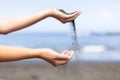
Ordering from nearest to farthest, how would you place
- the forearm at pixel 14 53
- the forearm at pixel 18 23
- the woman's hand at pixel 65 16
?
the forearm at pixel 14 53 < the forearm at pixel 18 23 < the woman's hand at pixel 65 16

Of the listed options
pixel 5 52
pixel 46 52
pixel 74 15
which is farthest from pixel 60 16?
pixel 5 52

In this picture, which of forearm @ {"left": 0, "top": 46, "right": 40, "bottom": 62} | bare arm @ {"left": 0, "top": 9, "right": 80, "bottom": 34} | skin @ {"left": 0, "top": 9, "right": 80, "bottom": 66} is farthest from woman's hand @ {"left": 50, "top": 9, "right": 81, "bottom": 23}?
forearm @ {"left": 0, "top": 46, "right": 40, "bottom": 62}

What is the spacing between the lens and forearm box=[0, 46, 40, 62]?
2.26 metres

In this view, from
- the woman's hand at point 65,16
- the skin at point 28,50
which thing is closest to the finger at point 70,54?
the skin at point 28,50

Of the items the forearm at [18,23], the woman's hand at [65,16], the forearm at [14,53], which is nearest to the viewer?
the forearm at [14,53]

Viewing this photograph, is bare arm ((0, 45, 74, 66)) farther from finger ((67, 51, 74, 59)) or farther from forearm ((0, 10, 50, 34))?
forearm ((0, 10, 50, 34))

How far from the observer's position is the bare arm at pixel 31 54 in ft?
7.43

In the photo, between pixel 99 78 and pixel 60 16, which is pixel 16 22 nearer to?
pixel 60 16

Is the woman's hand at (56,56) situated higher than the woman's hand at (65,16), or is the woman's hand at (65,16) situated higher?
the woman's hand at (65,16)

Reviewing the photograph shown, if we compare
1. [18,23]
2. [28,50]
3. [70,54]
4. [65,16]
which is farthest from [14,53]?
[65,16]

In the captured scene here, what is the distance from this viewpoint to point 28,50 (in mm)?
2312

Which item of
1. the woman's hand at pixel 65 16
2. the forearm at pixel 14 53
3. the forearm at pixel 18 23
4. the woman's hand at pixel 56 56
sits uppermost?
the forearm at pixel 18 23

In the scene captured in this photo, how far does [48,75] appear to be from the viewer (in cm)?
1250

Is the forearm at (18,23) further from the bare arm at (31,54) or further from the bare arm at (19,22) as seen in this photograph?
the bare arm at (31,54)
